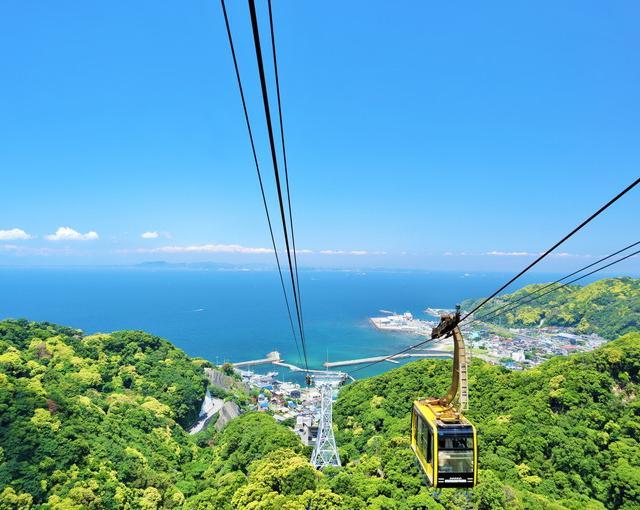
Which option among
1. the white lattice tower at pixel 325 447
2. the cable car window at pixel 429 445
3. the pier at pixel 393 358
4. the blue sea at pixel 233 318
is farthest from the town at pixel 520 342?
the cable car window at pixel 429 445

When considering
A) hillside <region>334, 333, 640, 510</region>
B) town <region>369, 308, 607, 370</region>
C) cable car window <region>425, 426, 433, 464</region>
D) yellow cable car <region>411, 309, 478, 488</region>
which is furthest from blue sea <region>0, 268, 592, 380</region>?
yellow cable car <region>411, 309, 478, 488</region>

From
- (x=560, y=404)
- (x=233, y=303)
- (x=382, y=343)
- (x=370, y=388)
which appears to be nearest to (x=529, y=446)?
(x=560, y=404)

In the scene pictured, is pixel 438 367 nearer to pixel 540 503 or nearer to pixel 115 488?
pixel 540 503

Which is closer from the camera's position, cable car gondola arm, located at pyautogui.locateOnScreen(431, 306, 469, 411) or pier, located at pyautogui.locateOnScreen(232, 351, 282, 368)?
cable car gondola arm, located at pyautogui.locateOnScreen(431, 306, 469, 411)

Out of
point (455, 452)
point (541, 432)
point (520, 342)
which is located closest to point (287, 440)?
point (541, 432)

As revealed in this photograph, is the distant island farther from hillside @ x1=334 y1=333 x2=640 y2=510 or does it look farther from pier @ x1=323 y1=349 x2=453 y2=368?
pier @ x1=323 y1=349 x2=453 y2=368

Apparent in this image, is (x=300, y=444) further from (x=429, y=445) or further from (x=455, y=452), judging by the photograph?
(x=455, y=452)

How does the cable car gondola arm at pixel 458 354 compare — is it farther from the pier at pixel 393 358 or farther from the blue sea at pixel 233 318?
the pier at pixel 393 358
